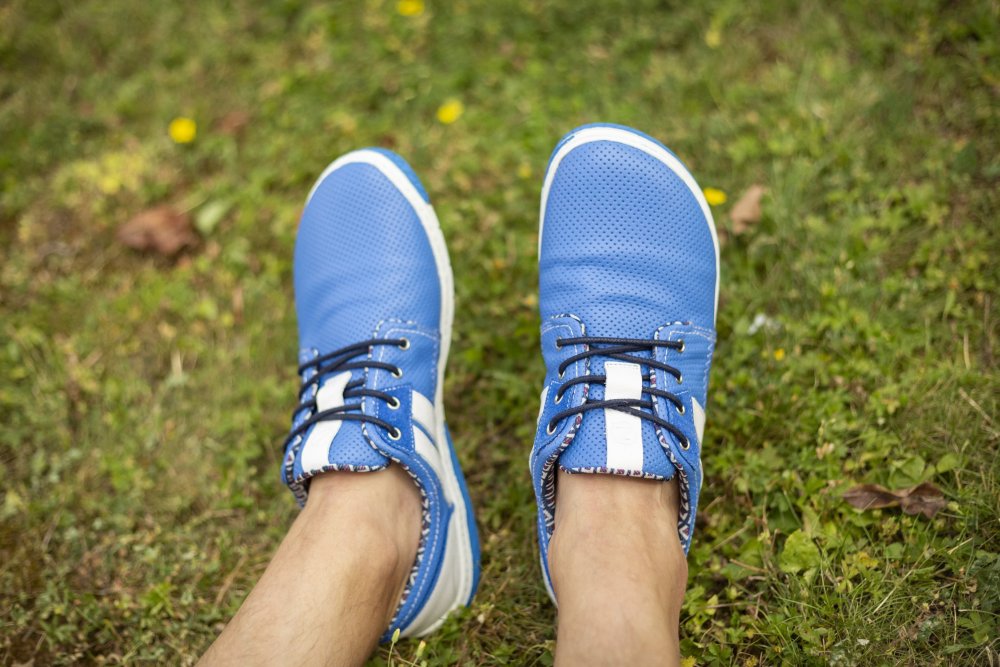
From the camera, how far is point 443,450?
6.48 ft

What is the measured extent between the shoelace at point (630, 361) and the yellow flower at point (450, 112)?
1.08m

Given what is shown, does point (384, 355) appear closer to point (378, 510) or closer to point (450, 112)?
point (378, 510)

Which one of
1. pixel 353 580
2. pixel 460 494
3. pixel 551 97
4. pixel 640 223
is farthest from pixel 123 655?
pixel 551 97

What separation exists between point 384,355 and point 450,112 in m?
1.01

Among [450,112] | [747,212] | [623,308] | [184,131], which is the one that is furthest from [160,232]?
[747,212]

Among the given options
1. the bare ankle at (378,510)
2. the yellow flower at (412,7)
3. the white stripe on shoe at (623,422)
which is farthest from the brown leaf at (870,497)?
the yellow flower at (412,7)

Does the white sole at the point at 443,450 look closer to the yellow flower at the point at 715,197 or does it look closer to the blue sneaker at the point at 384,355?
the blue sneaker at the point at 384,355

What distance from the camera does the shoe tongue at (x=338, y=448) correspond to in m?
1.76

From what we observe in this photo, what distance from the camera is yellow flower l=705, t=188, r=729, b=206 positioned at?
224 cm

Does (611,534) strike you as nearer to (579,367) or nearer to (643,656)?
(643,656)

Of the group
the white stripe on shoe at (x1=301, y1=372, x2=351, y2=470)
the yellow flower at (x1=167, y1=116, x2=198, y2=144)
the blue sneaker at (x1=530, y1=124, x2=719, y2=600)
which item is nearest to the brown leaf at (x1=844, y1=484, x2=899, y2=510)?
the blue sneaker at (x1=530, y1=124, x2=719, y2=600)

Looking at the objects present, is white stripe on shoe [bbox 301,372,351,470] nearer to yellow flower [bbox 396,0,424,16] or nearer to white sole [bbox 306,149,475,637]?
white sole [bbox 306,149,475,637]

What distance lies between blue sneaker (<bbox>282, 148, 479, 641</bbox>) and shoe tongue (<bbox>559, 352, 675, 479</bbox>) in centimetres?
40

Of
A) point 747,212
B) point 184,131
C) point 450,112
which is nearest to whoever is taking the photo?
point 747,212
